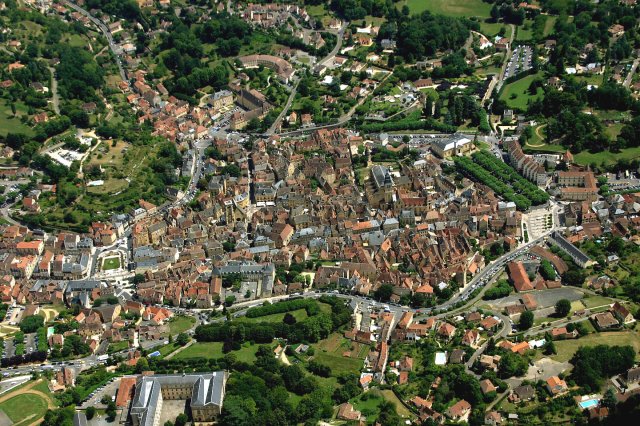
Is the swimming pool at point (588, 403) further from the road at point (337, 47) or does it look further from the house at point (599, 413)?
the road at point (337, 47)

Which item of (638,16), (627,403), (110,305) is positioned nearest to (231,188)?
(110,305)

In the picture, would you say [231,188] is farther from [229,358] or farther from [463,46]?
[463,46]

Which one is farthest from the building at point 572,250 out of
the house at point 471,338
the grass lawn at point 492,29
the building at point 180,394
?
the grass lawn at point 492,29

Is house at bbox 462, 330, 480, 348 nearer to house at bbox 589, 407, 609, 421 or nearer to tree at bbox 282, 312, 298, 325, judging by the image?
house at bbox 589, 407, 609, 421

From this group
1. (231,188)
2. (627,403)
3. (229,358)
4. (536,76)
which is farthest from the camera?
(536,76)

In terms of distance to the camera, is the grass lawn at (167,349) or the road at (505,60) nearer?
the grass lawn at (167,349)
